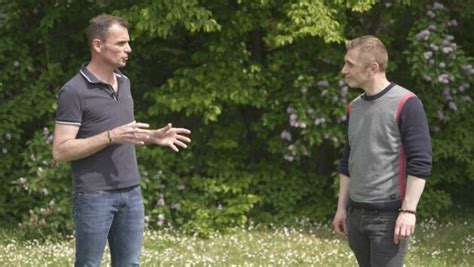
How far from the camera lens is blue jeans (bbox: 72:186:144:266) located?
13.0 feet

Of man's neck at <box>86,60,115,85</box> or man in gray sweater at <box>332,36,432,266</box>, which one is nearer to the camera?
man in gray sweater at <box>332,36,432,266</box>

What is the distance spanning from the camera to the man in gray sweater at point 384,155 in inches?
142

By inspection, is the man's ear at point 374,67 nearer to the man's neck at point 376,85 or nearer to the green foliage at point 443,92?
the man's neck at point 376,85

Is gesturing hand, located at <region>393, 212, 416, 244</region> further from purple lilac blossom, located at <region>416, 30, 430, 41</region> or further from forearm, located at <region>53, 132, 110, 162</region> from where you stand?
purple lilac blossom, located at <region>416, 30, 430, 41</region>

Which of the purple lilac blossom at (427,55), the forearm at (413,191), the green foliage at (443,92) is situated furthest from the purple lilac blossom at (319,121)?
the forearm at (413,191)

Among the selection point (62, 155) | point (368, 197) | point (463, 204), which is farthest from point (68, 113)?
point (463, 204)

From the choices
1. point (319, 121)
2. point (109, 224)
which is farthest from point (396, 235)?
point (319, 121)

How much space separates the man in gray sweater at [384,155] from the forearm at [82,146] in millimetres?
1171

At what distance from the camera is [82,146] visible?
3.86m

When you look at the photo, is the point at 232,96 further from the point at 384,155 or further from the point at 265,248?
the point at 384,155

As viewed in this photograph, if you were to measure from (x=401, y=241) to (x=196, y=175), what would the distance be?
18.5 ft

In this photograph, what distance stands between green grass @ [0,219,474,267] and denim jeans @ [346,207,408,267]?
3108 mm

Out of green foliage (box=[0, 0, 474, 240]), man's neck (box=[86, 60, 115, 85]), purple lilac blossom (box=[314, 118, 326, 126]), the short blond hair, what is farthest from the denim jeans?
purple lilac blossom (box=[314, 118, 326, 126])

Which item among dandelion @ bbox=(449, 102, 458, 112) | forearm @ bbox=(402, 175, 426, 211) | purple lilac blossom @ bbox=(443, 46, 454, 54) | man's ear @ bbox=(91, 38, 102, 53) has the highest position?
man's ear @ bbox=(91, 38, 102, 53)
